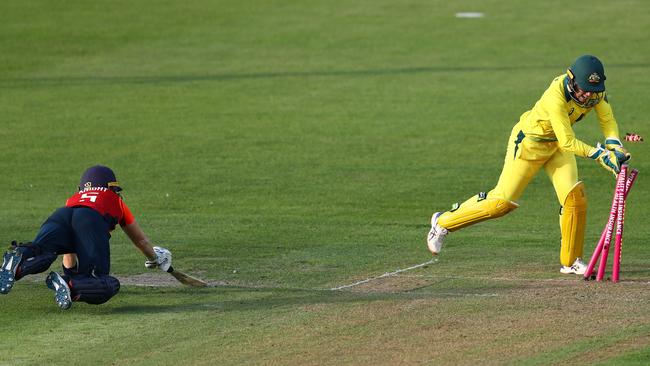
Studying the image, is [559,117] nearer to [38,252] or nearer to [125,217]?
[125,217]

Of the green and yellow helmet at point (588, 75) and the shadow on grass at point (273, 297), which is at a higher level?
the green and yellow helmet at point (588, 75)

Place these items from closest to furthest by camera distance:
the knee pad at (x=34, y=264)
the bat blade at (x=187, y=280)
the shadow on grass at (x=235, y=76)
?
the knee pad at (x=34, y=264)
the bat blade at (x=187, y=280)
the shadow on grass at (x=235, y=76)

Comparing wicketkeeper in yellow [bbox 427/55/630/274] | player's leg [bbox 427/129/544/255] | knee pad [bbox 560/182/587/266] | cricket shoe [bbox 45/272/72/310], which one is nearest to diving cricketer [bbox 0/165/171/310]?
cricket shoe [bbox 45/272/72/310]

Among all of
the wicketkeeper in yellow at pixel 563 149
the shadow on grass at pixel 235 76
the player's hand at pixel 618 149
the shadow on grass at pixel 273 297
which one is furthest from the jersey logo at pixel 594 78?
the shadow on grass at pixel 235 76

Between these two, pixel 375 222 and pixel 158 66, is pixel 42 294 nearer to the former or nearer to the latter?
pixel 375 222

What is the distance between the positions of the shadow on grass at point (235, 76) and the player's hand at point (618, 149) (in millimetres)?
15843

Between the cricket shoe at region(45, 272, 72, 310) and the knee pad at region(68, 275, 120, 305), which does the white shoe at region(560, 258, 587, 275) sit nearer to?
the knee pad at region(68, 275, 120, 305)

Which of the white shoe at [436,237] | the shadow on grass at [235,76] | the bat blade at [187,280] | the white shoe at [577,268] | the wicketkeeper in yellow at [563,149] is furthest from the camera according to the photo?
the shadow on grass at [235,76]

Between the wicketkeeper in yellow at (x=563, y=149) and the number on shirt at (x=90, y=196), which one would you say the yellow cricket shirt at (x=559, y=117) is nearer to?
the wicketkeeper in yellow at (x=563, y=149)

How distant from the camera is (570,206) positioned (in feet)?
43.0

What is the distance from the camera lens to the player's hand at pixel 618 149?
1252cm

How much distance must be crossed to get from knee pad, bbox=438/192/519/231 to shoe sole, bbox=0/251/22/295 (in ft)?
15.6

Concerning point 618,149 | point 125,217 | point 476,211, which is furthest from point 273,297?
point 618,149

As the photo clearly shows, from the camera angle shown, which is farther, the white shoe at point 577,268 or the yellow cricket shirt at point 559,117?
the white shoe at point 577,268
